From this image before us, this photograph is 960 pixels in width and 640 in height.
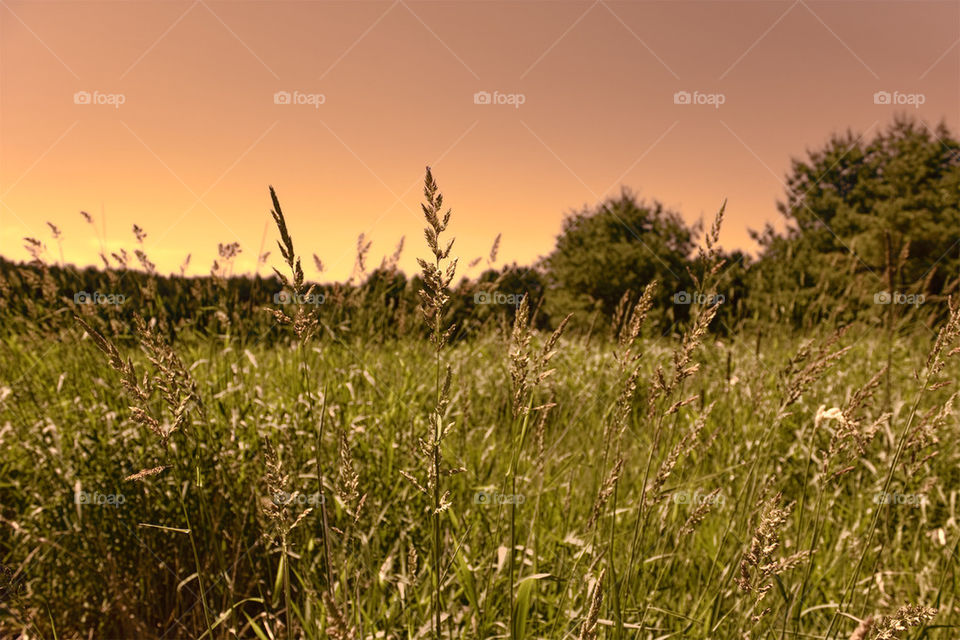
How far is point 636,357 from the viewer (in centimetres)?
143

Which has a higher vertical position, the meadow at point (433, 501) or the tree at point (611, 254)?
the tree at point (611, 254)

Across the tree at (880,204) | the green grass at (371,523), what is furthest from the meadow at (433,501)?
the tree at (880,204)

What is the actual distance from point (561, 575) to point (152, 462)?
2.18 meters

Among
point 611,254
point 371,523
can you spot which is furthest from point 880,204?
point 371,523

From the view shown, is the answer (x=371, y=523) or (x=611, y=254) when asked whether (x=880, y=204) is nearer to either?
(x=611, y=254)

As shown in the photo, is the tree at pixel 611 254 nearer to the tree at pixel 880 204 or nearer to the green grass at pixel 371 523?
the tree at pixel 880 204

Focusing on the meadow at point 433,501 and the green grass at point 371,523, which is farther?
the green grass at point 371,523

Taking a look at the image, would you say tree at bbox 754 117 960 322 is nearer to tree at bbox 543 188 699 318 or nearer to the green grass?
tree at bbox 543 188 699 318

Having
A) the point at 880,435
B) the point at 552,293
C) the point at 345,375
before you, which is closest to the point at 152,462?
the point at 345,375

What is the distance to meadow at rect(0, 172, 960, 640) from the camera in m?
1.42

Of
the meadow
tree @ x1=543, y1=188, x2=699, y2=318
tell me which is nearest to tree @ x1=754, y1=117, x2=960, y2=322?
tree @ x1=543, y1=188, x2=699, y2=318

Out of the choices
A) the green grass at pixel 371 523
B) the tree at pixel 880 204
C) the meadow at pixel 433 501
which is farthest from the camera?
the tree at pixel 880 204

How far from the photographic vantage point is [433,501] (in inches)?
41.2

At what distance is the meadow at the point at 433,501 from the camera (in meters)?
1.42
